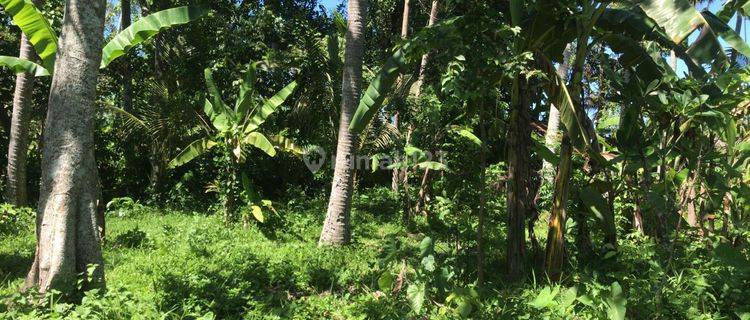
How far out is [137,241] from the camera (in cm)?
721

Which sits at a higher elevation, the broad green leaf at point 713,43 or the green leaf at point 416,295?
the broad green leaf at point 713,43

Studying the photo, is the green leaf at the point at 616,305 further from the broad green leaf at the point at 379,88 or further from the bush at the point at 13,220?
the bush at the point at 13,220

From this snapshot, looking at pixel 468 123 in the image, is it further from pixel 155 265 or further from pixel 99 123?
pixel 99 123

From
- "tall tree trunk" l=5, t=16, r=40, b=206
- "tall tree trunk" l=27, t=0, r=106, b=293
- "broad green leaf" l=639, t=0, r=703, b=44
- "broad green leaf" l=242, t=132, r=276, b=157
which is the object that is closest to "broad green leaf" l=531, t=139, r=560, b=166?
"broad green leaf" l=639, t=0, r=703, b=44

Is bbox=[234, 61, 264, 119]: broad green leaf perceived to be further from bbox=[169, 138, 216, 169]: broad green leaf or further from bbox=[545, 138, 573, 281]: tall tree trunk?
bbox=[545, 138, 573, 281]: tall tree trunk

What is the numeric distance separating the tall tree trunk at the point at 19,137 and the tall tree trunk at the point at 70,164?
499 centimetres

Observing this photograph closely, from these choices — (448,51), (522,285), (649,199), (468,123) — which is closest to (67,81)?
(448,51)

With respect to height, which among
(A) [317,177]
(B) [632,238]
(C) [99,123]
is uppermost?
(C) [99,123]

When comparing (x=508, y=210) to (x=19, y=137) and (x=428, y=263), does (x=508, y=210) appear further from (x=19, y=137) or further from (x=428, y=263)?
(x=19, y=137)

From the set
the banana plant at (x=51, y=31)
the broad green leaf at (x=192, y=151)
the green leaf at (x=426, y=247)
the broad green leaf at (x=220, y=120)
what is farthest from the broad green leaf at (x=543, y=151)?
the broad green leaf at (x=192, y=151)

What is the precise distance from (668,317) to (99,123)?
11476 mm

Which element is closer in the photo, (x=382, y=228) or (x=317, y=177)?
(x=382, y=228)

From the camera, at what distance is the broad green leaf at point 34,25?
16.9ft

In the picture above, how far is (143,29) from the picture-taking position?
18.8ft
